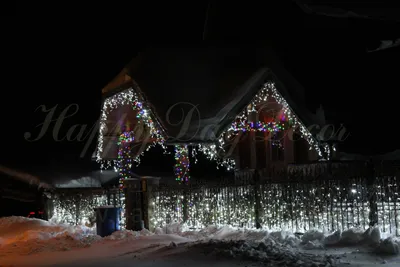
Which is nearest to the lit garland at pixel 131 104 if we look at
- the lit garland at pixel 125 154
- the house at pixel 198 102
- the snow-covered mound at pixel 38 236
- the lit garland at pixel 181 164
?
the house at pixel 198 102

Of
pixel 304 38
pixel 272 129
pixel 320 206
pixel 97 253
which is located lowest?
pixel 97 253

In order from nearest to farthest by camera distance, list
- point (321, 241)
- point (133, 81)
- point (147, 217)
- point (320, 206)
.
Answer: point (321, 241) < point (320, 206) < point (147, 217) < point (133, 81)

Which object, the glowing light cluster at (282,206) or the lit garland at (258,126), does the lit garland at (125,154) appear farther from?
the glowing light cluster at (282,206)

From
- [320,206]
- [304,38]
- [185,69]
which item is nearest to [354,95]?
[304,38]

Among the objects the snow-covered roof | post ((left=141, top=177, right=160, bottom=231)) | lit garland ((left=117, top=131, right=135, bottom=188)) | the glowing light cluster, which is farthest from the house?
the snow-covered roof

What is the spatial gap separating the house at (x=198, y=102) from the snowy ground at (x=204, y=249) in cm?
285

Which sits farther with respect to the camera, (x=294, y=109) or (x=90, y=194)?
(x=90, y=194)

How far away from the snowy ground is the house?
2.85 meters

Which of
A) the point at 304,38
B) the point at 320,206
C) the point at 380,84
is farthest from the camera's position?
the point at 304,38

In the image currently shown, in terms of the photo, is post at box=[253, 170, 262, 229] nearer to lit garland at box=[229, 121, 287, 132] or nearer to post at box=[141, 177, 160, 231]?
post at box=[141, 177, 160, 231]

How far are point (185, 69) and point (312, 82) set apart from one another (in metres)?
5.65

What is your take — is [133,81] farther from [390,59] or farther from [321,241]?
[390,59]

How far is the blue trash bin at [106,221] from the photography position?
1559 cm

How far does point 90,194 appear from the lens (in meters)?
19.0
